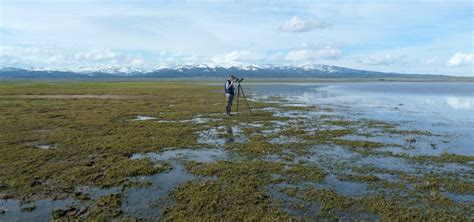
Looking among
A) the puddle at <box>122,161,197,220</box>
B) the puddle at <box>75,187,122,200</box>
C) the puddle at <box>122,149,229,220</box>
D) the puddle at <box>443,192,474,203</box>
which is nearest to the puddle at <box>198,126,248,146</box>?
the puddle at <box>122,149,229,220</box>

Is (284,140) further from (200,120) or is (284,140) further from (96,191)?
(96,191)

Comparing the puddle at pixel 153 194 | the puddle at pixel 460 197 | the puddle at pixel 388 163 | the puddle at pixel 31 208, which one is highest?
the puddle at pixel 388 163

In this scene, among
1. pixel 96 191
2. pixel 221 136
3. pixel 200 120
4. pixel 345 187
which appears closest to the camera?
pixel 96 191

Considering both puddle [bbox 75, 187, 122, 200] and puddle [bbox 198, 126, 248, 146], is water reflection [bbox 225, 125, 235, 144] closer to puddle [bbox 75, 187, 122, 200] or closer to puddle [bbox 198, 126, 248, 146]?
puddle [bbox 198, 126, 248, 146]

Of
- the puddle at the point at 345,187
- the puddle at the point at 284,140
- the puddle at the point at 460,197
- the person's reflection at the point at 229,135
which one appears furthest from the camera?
the person's reflection at the point at 229,135

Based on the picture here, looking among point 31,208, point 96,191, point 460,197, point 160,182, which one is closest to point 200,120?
point 160,182

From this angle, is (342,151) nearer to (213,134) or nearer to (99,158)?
(213,134)

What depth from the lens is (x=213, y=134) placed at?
21.4 meters

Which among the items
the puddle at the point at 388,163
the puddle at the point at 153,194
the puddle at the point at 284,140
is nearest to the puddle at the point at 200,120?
the puddle at the point at 284,140

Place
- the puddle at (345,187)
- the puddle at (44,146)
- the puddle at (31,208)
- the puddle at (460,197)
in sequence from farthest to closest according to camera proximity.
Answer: the puddle at (44,146) < the puddle at (345,187) < the puddle at (460,197) < the puddle at (31,208)

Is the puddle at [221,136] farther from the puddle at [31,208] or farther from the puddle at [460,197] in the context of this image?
Result: the puddle at [460,197]

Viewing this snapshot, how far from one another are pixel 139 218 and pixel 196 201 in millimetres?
1749

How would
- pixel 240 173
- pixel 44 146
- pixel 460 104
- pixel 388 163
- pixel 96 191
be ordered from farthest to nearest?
pixel 460 104, pixel 44 146, pixel 388 163, pixel 240 173, pixel 96 191

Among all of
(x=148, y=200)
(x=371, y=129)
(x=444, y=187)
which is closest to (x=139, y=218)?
(x=148, y=200)
